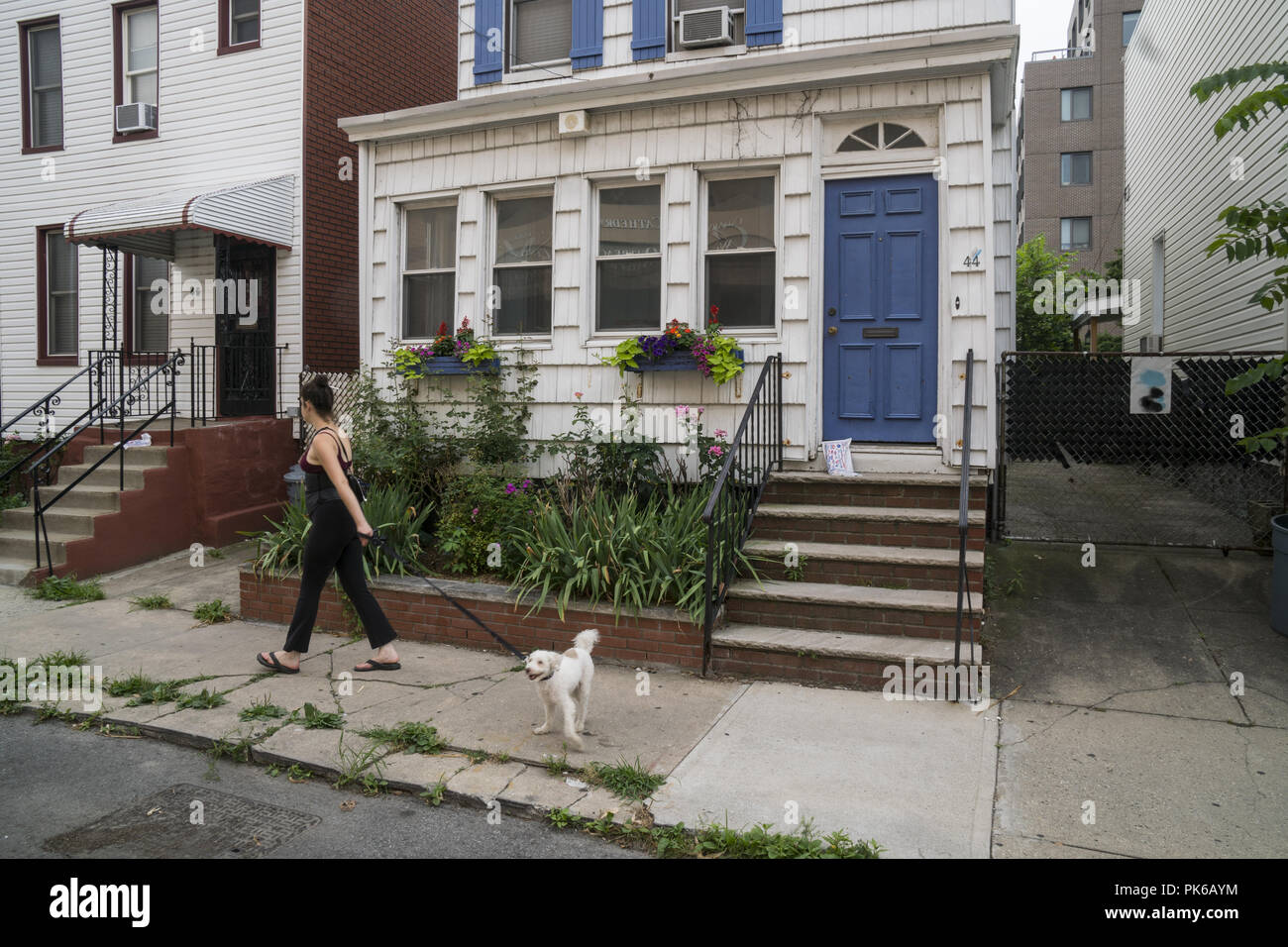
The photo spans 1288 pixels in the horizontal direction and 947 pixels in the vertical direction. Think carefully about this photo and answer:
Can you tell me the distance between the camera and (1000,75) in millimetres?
7297

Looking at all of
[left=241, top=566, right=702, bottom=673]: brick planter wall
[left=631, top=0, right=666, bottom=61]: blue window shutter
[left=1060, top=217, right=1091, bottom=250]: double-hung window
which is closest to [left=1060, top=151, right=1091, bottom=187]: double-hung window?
[left=1060, top=217, right=1091, bottom=250]: double-hung window

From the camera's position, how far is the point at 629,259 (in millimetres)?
8227

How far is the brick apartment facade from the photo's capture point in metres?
11.1

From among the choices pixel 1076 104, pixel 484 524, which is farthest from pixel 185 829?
pixel 1076 104

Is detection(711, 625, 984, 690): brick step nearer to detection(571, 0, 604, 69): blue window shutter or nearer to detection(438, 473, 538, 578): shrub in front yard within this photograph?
detection(438, 473, 538, 578): shrub in front yard

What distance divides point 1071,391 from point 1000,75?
268cm

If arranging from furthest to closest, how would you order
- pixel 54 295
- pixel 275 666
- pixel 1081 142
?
pixel 1081 142
pixel 54 295
pixel 275 666

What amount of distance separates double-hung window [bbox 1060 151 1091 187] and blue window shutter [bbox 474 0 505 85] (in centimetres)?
3338

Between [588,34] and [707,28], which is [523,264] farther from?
[707,28]

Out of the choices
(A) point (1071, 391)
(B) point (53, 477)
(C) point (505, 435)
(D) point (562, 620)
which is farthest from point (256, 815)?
(B) point (53, 477)

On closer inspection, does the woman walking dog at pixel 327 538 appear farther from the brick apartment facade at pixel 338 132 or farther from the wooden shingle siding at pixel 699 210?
the brick apartment facade at pixel 338 132

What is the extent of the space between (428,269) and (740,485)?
425cm
